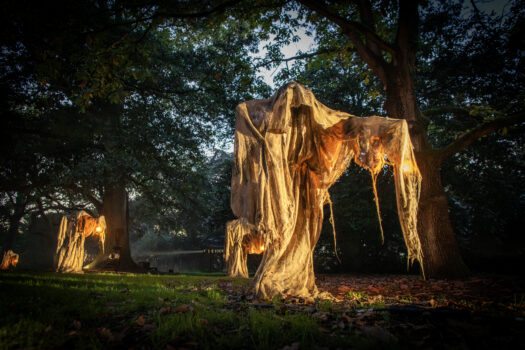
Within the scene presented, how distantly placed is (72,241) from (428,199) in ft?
49.0

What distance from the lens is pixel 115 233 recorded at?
1612 centimetres

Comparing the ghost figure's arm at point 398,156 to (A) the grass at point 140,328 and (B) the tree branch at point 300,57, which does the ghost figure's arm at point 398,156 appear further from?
(B) the tree branch at point 300,57

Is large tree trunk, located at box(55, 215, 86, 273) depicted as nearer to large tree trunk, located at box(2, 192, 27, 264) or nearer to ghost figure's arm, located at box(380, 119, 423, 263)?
ghost figure's arm, located at box(380, 119, 423, 263)

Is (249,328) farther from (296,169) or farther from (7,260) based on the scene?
(7,260)

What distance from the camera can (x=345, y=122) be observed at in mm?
5414

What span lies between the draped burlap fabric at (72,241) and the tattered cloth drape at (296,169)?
10365mm

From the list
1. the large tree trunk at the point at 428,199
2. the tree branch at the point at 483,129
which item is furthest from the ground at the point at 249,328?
the tree branch at the point at 483,129

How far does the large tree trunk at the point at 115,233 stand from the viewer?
1511cm

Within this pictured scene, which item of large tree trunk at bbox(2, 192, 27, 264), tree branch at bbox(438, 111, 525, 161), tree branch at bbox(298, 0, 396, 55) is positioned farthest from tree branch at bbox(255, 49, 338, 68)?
large tree trunk at bbox(2, 192, 27, 264)

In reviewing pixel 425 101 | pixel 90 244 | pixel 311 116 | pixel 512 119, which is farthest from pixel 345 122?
pixel 90 244

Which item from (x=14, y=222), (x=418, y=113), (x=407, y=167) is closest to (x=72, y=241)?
(x=407, y=167)

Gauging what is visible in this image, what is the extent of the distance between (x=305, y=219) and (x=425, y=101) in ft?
41.4

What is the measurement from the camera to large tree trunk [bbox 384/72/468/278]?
6965 mm

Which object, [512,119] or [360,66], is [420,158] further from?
[360,66]
